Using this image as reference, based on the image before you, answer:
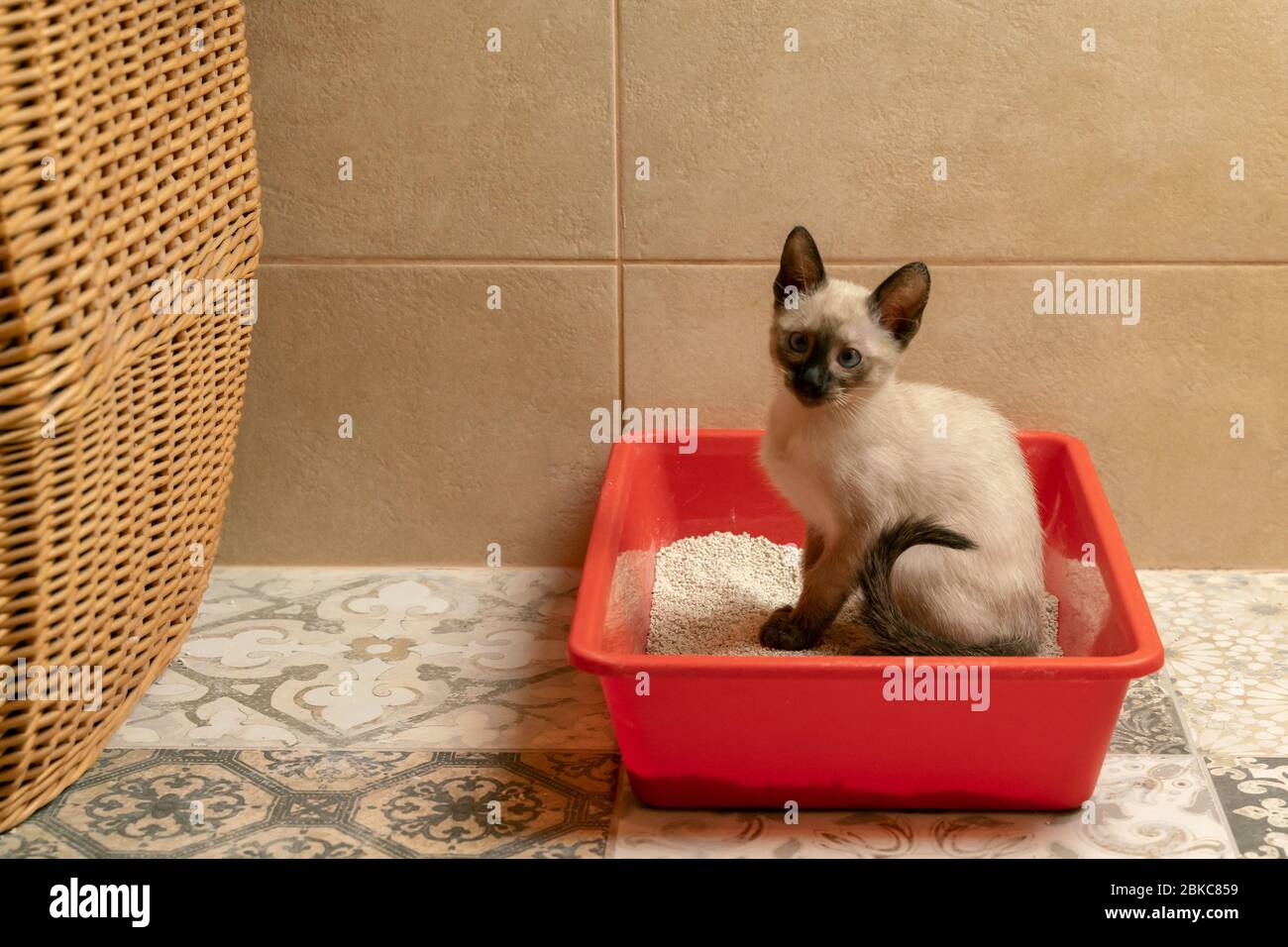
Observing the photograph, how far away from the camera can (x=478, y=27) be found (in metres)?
1.33

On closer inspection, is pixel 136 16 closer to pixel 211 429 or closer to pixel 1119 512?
pixel 211 429

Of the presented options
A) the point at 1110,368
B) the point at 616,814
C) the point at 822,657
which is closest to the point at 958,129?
the point at 1110,368

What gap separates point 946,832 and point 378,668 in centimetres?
60

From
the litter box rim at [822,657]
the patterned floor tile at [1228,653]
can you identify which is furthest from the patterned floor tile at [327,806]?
the patterned floor tile at [1228,653]

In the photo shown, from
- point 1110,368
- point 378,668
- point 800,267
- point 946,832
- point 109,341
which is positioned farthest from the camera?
point 1110,368

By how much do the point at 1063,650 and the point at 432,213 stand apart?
2.71 feet

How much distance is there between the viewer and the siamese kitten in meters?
1.12

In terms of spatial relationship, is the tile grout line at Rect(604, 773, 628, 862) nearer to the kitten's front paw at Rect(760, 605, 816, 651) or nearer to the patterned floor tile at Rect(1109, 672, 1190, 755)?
the kitten's front paw at Rect(760, 605, 816, 651)

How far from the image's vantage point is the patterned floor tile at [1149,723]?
1158 millimetres

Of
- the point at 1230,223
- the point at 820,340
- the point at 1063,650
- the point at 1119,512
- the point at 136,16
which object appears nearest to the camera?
the point at 136,16

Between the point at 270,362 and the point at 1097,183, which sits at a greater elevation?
the point at 1097,183

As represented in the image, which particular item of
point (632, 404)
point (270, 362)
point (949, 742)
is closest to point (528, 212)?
point (632, 404)

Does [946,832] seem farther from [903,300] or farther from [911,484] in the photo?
[903,300]

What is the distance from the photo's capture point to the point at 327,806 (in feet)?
3.51
